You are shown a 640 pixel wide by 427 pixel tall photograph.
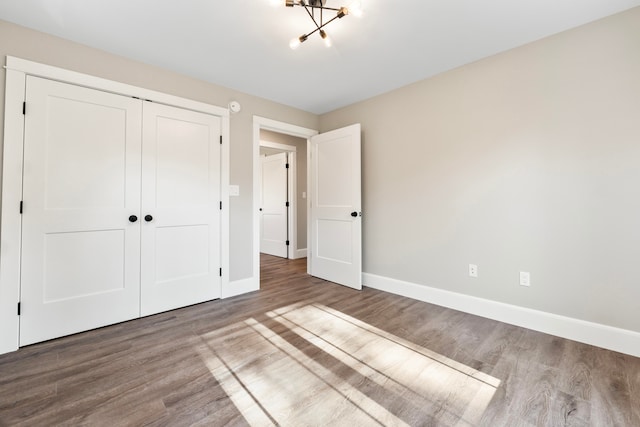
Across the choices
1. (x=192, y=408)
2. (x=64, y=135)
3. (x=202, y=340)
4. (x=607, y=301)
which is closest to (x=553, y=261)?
(x=607, y=301)

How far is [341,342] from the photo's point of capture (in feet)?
6.73

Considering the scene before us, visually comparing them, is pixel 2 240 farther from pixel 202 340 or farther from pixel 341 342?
pixel 341 342

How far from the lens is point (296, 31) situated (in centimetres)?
213

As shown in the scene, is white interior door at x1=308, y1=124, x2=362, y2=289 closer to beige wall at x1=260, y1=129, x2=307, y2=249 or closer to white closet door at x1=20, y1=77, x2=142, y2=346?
beige wall at x1=260, y1=129, x2=307, y2=249

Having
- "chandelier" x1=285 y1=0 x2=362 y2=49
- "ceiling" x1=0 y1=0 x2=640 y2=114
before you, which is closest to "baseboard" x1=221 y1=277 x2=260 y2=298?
"ceiling" x1=0 y1=0 x2=640 y2=114

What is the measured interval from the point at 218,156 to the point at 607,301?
11.9ft

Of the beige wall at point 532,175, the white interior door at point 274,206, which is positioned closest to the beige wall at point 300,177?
the white interior door at point 274,206

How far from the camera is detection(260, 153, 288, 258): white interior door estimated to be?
547 centimetres

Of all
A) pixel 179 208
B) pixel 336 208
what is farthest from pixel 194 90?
pixel 336 208

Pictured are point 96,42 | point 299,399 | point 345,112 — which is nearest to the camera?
point 299,399

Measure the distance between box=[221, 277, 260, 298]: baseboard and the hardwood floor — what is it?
606 mm

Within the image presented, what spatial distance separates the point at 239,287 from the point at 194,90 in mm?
2249

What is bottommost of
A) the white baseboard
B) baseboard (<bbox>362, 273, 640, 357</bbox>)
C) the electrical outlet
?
baseboard (<bbox>362, 273, 640, 357</bbox>)

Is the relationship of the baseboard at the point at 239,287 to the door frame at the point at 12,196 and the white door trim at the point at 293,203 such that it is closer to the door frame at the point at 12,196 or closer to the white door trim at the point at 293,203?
the door frame at the point at 12,196
